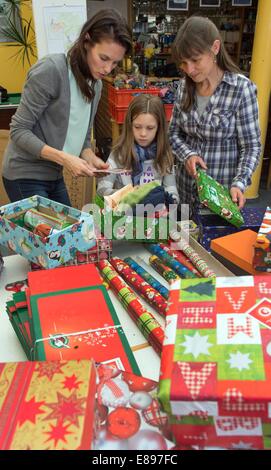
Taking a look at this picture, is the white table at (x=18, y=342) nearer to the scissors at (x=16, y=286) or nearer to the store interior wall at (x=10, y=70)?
the scissors at (x=16, y=286)

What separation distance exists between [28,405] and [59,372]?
0.24 feet

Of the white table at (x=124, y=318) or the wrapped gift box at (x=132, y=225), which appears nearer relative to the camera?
the white table at (x=124, y=318)

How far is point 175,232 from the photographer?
1420 mm

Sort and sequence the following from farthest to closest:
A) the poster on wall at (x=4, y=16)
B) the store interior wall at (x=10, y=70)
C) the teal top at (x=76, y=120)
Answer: the store interior wall at (x=10, y=70) → the poster on wall at (x=4, y=16) → the teal top at (x=76, y=120)

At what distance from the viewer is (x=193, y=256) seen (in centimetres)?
130

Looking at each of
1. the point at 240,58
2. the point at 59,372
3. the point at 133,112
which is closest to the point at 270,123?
the point at 240,58

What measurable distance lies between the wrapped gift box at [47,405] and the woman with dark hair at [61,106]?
2.95 feet

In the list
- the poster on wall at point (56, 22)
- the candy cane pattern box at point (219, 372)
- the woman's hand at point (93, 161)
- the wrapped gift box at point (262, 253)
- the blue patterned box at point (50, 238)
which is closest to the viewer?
the candy cane pattern box at point (219, 372)

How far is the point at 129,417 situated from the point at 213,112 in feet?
4.58

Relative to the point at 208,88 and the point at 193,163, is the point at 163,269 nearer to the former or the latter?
the point at 193,163

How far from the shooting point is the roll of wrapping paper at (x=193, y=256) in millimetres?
1209

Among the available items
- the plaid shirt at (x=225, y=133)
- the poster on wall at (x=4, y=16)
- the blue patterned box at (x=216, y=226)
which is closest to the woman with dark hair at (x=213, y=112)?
the plaid shirt at (x=225, y=133)

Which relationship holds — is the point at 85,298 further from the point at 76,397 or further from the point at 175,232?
the point at 175,232

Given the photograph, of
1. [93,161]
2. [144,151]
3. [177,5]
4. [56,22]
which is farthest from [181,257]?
[177,5]
